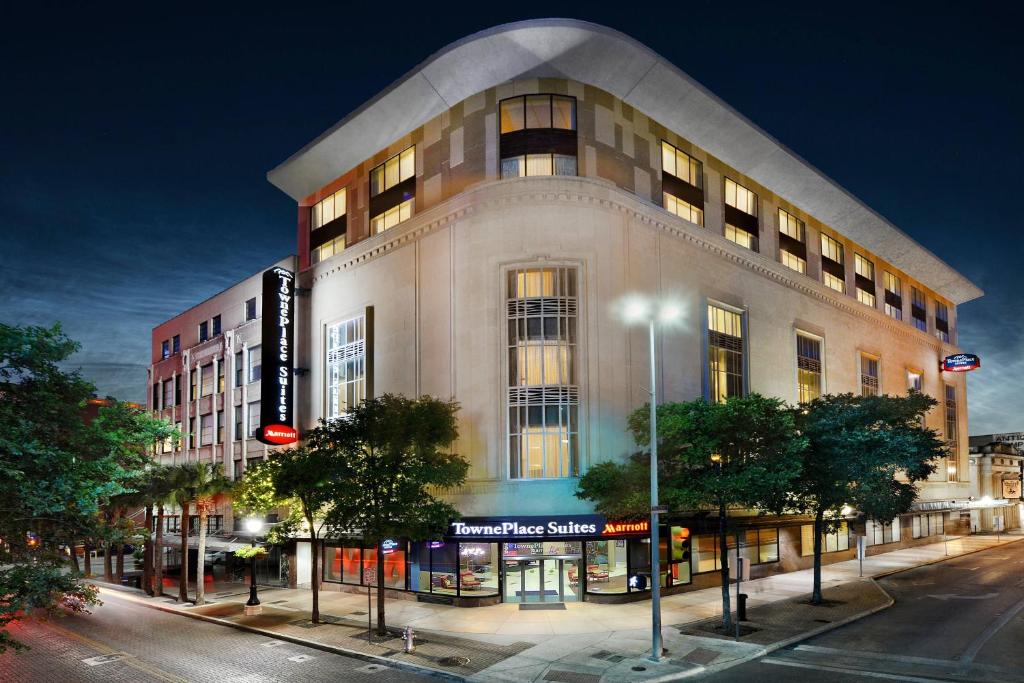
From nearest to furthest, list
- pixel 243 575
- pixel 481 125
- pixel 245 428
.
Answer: pixel 481 125, pixel 243 575, pixel 245 428

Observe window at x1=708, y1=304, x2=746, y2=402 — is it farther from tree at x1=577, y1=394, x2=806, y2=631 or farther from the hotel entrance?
the hotel entrance

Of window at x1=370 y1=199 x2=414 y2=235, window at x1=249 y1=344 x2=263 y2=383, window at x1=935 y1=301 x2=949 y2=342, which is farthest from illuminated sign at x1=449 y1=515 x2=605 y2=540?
window at x1=935 y1=301 x2=949 y2=342

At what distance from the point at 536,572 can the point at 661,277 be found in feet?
51.2

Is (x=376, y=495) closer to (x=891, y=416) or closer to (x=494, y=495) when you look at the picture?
(x=494, y=495)

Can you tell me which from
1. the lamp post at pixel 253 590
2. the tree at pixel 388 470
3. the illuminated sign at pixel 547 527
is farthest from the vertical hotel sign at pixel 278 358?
the illuminated sign at pixel 547 527

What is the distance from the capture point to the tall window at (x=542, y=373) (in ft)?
107

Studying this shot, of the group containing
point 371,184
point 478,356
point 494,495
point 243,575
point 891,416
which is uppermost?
point 371,184

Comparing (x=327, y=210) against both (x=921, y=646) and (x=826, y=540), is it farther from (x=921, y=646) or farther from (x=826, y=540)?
(x=921, y=646)

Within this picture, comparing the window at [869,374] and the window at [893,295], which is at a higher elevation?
the window at [893,295]

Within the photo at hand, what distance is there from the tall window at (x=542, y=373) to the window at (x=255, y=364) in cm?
2281

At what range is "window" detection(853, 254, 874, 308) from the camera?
2289 inches

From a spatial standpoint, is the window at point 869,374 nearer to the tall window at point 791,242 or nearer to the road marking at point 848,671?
the tall window at point 791,242

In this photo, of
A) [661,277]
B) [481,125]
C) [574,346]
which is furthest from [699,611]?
[481,125]

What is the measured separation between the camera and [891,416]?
3344 cm
